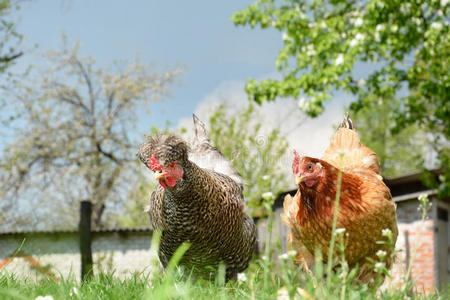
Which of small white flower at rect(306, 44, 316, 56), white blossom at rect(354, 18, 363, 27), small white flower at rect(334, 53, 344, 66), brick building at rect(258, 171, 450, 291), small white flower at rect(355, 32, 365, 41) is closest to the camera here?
small white flower at rect(334, 53, 344, 66)

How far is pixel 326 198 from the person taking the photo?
3.62 meters

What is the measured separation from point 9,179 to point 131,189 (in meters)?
5.56

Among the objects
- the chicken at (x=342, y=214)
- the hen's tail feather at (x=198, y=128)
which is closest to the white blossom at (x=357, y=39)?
the hen's tail feather at (x=198, y=128)

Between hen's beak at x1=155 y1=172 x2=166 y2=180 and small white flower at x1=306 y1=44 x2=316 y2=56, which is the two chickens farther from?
small white flower at x1=306 y1=44 x2=316 y2=56

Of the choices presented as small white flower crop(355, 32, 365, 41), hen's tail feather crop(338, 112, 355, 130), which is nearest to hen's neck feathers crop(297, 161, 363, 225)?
hen's tail feather crop(338, 112, 355, 130)

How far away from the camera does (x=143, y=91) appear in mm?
24062

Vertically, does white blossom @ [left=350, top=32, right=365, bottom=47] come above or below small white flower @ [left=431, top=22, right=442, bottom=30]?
below

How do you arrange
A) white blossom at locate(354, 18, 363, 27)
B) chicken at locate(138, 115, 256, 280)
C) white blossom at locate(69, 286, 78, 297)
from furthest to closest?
white blossom at locate(354, 18, 363, 27) → chicken at locate(138, 115, 256, 280) → white blossom at locate(69, 286, 78, 297)

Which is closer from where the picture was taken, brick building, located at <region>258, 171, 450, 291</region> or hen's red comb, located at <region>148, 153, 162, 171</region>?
hen's red comb, located at <region>148, 153, 162, 171</region>

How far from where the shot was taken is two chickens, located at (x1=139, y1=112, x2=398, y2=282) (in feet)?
11.9

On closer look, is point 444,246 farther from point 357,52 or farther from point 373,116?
point 373,116

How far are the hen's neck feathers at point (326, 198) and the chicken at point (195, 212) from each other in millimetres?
828

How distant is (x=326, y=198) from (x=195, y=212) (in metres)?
1.13

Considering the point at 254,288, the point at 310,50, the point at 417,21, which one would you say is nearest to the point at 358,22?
the point at 310,50
